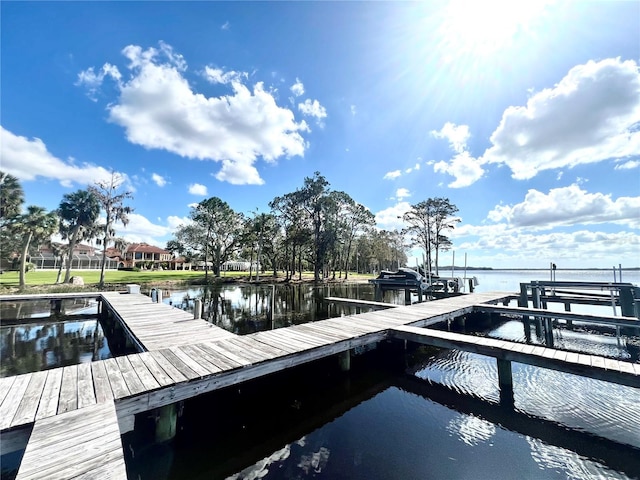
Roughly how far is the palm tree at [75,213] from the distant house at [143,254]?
30.5 m

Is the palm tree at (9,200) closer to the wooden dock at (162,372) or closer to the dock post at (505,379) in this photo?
the wooden dock at (162,372)

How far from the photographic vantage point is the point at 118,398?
11.9ft

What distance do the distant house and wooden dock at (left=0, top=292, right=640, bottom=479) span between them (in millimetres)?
57034

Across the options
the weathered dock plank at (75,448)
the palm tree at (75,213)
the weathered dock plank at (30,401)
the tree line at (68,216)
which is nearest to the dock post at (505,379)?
the weathered dock plank at (75,448)

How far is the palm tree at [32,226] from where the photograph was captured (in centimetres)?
2133

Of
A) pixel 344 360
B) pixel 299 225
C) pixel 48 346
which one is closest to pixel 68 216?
pixel 48 346

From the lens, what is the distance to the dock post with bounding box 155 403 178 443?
4348 millimetres

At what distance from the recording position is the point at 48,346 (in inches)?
386

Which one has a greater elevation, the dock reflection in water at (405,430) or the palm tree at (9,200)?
the palm tree at (9,200)

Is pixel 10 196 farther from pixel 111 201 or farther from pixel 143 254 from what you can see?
Answer: pixel 143 254

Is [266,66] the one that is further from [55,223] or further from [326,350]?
[55,223]

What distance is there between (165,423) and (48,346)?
9261 millimetres

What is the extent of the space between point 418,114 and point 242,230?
30084mm

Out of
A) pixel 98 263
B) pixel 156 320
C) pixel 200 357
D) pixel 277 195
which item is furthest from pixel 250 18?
pixel 98 263
